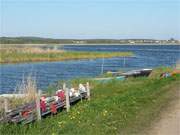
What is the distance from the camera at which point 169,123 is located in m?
10.5

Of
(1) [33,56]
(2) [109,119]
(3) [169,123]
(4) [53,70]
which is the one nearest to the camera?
(3) [169,123]

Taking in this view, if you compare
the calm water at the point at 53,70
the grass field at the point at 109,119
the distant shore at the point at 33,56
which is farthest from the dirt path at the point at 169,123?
the distant shore at the point at 33,56

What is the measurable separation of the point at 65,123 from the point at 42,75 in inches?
1104

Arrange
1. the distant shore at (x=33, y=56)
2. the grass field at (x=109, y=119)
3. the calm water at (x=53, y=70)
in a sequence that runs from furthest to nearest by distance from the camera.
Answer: the distant shore at (x=33, y=56), the calm water at (x=53, y=70), the grass field at (x=109, y=119)

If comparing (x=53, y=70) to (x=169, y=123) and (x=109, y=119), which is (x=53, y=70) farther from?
(x=169, y=123)

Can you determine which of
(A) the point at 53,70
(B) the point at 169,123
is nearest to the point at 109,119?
(B) the point at 169,123

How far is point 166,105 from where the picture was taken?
13.3 meters

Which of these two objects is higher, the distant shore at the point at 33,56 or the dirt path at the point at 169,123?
the dirt path at the point at 169,123

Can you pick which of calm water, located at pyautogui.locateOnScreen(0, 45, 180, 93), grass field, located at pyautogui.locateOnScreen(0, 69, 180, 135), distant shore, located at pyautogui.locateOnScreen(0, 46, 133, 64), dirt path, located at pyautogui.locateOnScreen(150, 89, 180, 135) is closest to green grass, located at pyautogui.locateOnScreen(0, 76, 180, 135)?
grass field, located at pyautogui.locateOnScreen(0, 69, 180, 135)

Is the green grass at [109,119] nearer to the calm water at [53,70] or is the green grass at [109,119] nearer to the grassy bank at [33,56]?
the calm water at [53,70]

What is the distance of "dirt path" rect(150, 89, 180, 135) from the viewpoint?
946 centimetres

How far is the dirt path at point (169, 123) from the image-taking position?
9.46m

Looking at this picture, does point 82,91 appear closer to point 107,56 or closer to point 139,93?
point 139,93

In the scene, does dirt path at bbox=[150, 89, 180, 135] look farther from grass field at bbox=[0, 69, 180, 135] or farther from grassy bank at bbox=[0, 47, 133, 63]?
grassy bank at bbox=[0, 47, 133, 63]
